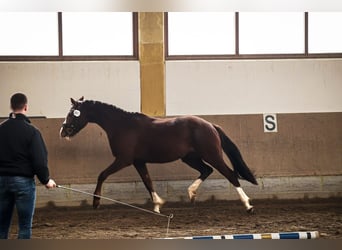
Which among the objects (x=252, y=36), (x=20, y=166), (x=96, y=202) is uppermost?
(x=252, y=36)

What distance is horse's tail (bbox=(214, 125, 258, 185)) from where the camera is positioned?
121 inches

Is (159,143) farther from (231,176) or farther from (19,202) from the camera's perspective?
(19,202)

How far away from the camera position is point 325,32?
3.10 metres

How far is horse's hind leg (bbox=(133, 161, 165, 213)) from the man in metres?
0.48

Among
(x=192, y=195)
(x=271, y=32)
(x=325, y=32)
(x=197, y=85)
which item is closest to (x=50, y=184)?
(x=192, y=195)

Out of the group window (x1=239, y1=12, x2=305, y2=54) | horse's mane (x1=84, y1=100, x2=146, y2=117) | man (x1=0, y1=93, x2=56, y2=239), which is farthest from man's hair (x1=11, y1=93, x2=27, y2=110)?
window (x1=239, y1=12, x2=305, y2=54)

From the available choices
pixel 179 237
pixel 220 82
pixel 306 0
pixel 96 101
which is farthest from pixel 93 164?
pixel 306 0

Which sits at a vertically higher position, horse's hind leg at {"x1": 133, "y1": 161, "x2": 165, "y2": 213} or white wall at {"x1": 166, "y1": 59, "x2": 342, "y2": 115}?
white wall at {"x1": 166, "y1": 59, "x2": 342, "y2": 115}

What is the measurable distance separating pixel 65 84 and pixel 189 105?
2.27ft

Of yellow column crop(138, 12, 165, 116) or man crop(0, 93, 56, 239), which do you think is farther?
yellow column crop(138, 12, 165, 116)

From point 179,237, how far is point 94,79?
995 millimetres

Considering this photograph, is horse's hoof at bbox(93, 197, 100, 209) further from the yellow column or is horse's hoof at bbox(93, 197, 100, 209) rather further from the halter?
the yellow column

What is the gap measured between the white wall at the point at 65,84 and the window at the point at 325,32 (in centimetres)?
101

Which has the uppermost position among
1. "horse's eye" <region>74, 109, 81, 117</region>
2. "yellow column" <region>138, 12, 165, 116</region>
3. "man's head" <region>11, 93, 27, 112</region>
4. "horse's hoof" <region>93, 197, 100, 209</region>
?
"yellow column" <region>138, 12, 165, 116</region>
